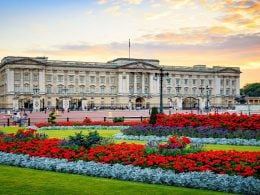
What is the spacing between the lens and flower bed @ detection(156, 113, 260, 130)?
21750 mm

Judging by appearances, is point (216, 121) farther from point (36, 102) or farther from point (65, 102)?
point (65, 102)

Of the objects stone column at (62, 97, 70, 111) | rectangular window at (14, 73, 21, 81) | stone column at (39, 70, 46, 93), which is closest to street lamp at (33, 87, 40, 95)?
stone column at (39, 70, 46, 93)

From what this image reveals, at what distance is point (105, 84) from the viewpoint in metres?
114

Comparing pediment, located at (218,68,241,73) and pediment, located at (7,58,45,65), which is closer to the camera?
pediment, located at (7,58,45,65)

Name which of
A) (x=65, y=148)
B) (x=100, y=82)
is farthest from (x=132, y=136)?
(x=100, y=82)

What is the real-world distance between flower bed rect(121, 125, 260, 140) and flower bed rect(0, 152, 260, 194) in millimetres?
9827

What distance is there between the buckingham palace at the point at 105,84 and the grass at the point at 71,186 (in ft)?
276

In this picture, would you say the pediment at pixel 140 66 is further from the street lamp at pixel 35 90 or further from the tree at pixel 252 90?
the tree at pixel 252 90

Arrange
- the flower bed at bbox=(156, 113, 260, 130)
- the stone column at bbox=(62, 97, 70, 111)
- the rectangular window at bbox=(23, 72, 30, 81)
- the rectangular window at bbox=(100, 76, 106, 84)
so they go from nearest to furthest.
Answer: the flower bed at bbox=(156, 113, 260, 130), the rectangular window at bbox=(23, 72, 30, 81), the stone column at bbox=(62, 97, 70, 111), the rectangular window at bbox=(100, 76, 106, 84)

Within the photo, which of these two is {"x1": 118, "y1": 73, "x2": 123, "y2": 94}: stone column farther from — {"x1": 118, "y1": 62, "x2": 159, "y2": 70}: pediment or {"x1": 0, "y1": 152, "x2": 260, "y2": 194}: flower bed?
{"x1": 0, "y1": 152, "x2": 260, "y2": 194}: flower bed

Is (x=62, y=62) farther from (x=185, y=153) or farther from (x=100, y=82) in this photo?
(x=185, y=153)

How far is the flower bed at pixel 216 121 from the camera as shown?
2175cm

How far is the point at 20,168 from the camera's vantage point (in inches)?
528

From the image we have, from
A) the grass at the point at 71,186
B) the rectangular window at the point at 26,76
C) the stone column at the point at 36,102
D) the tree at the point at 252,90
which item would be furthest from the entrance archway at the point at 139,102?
the grass at the point at 71,186
